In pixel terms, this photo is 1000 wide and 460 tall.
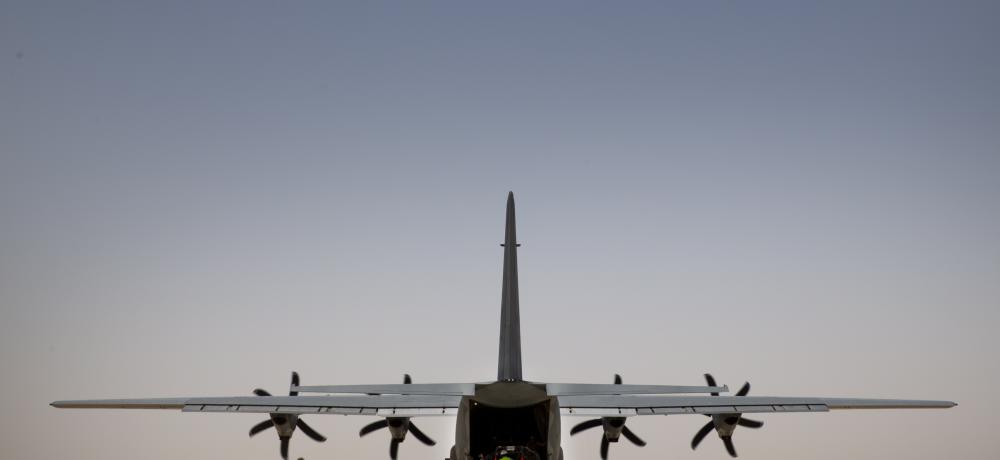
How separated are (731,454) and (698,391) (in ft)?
11.6

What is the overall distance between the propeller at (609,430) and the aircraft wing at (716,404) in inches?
219

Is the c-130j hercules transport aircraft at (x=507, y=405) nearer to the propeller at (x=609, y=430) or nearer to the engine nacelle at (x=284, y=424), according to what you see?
the engine nacelle at (x=284, y=424)

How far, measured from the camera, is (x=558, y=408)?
30.3 meters

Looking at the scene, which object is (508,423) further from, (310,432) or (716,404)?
(310,432)

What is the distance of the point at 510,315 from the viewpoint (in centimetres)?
3988

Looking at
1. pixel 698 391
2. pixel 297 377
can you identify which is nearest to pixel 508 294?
pixel 698 391

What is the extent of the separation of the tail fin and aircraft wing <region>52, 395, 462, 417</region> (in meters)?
6.56

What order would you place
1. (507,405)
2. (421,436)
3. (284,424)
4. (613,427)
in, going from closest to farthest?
(507,405) → (284,424) → (613,427) → (421,436)

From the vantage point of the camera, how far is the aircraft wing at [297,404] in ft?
99.2

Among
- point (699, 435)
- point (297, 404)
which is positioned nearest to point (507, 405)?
point (297, 404)

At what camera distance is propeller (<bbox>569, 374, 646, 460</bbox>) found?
1491 inches

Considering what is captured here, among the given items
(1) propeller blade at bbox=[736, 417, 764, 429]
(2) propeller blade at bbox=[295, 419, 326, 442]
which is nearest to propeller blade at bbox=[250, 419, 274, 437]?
(2) propeller blade at bbox=[295, 419, 326, 442]

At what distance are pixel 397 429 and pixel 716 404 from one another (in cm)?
1377

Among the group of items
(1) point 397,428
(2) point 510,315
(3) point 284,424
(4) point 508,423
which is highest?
(2) point 510,315
